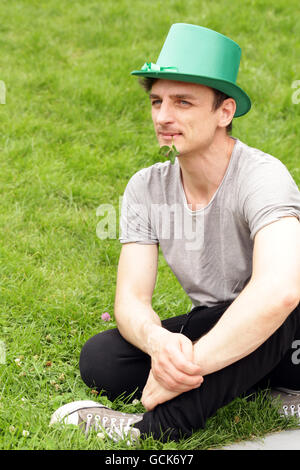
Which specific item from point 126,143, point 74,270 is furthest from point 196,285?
point 126,143

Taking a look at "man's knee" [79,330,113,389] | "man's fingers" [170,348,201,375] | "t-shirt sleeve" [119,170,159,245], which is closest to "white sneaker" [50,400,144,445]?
"man's knee" [79,330,113,389]

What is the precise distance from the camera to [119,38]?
6.39 metres

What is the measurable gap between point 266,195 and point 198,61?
2.23 ft

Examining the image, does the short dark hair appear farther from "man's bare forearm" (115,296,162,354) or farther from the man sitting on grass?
"man's bare forearm" (115,296,162,354)

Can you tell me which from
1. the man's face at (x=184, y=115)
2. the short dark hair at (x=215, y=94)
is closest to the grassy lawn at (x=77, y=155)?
the man's face at (x=184, y=115)

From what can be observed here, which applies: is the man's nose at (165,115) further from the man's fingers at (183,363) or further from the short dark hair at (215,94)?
the man's fingers at (183,363)

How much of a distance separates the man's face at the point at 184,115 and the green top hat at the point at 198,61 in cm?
5

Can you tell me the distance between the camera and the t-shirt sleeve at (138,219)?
3.07 metres

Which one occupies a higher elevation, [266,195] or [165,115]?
[165,115]

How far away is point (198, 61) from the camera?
2.76 metres

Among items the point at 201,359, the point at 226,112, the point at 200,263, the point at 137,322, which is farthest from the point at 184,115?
the point at 201,359

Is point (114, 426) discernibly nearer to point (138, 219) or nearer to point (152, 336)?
point (152, 336)

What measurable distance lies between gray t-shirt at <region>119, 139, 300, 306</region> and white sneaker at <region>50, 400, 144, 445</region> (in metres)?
0.69
